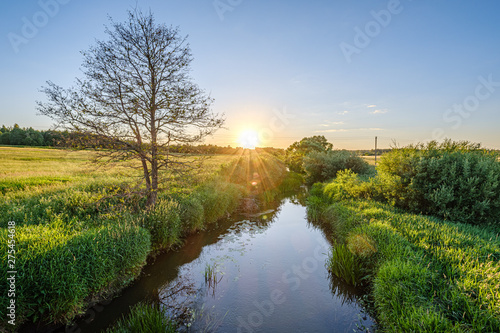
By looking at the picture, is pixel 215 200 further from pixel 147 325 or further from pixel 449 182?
pixel 449 182

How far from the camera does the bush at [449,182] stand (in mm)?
8961

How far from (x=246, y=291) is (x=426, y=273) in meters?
5.31

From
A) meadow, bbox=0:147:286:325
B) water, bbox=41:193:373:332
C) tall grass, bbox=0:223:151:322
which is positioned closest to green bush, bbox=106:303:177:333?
water, bbox=41:193:373:332

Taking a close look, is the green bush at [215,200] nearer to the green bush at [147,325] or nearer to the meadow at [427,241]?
the meadow at [427,241]

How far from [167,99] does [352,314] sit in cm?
1066

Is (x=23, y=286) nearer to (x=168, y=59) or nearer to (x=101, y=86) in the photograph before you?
(x=101, y=86)

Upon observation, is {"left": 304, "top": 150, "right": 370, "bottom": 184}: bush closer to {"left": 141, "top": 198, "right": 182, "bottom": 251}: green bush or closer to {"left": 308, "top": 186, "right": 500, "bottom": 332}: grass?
{"left": 308, "top": 186, "right": 500, "bottom": 332}: grass

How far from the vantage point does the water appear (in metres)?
5.86

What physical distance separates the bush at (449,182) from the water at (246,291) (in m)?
5.32

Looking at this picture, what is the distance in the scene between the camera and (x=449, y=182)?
970 cm

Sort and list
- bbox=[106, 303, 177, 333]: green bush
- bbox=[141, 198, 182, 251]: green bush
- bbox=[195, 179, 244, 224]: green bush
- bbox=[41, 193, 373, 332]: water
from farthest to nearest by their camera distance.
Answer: bbox=[195, 179, 244, 224]: green bush → bbox=[141, 198, 182, 251]: green bush → bbox=[41, 193, 373, 332]: water → bbox=[106, 303, 177, 333]: green bush

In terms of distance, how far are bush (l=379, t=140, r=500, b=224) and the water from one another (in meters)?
5.32

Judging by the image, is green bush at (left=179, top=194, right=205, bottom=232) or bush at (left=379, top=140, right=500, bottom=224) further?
green bush at (left=179, top=194, right=205, bottom=232)

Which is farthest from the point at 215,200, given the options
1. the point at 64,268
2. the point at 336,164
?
the point at 336,164
